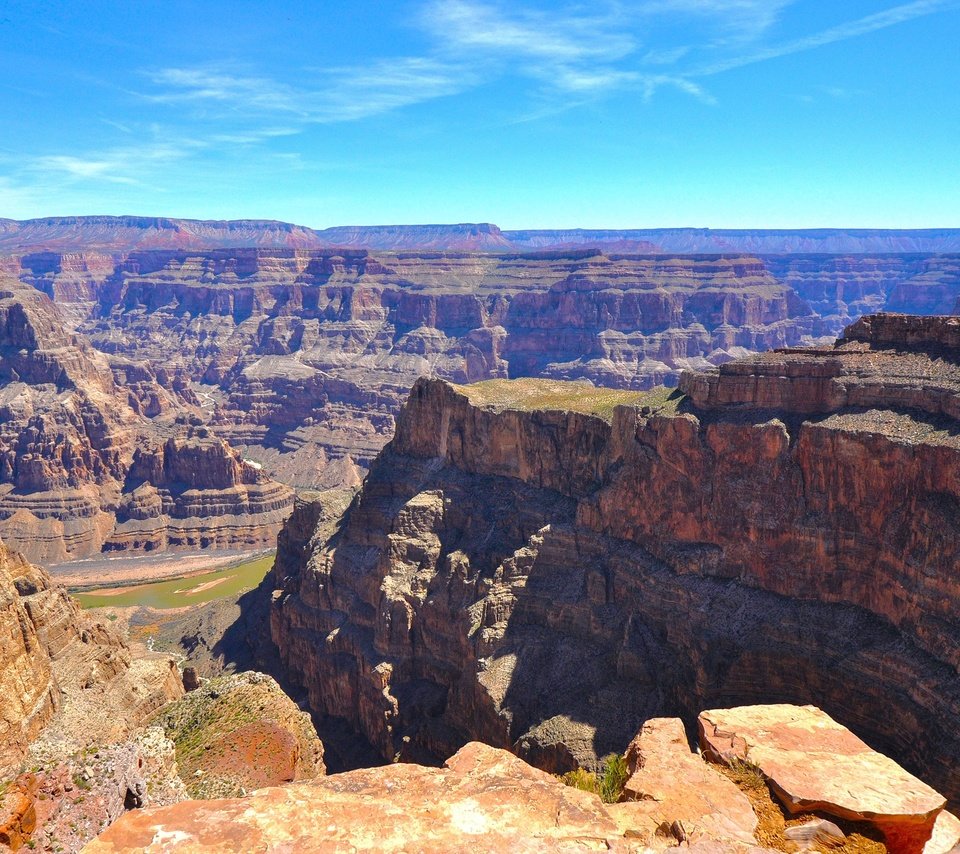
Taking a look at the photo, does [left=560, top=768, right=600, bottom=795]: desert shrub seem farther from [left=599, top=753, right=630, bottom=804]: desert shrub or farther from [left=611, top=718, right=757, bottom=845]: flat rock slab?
[left=611, top=718, right=757, bottom=845]: flat rock slab

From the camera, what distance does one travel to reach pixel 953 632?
42.2m

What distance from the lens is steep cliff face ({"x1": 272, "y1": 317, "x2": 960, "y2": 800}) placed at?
45750mm

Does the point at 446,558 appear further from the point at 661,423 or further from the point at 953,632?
the point at 953,632

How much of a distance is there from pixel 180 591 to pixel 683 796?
10989 centimetres

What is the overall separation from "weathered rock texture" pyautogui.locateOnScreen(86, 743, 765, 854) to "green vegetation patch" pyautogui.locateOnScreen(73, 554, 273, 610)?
9606cm

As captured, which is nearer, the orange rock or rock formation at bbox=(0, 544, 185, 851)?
the orange rock

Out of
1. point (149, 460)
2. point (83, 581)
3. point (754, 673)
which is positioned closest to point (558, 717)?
point (754, 673)

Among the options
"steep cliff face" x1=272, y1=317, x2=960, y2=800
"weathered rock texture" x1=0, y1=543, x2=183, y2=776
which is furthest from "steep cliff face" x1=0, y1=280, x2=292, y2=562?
"weathered rock texture" x1=0, y1=543, x2=183, y2=776

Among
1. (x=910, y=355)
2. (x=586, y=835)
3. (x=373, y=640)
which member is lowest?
(x=373, y=640)

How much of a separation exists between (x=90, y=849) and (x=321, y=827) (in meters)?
4.40

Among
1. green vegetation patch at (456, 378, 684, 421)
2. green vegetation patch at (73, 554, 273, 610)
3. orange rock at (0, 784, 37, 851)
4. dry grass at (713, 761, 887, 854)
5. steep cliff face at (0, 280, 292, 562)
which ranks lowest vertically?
green vegetation patch at (73, 554, 273, 610)

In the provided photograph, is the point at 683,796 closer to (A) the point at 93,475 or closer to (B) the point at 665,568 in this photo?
(B) the point at 665,568

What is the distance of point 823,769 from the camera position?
817 inches

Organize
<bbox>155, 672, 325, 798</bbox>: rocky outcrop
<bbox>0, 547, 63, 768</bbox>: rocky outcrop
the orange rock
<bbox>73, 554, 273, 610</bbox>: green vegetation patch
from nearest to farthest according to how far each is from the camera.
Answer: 1. the orange rock
2. <bbox>155, 672, 325, 798</bbox>: rocky outcrop
3. <bbox>0, 547, 63, 768</bbox>: rocky outcrop
4. <bbox>73, 554, 273, 610</bbox>: green vegetation patch
